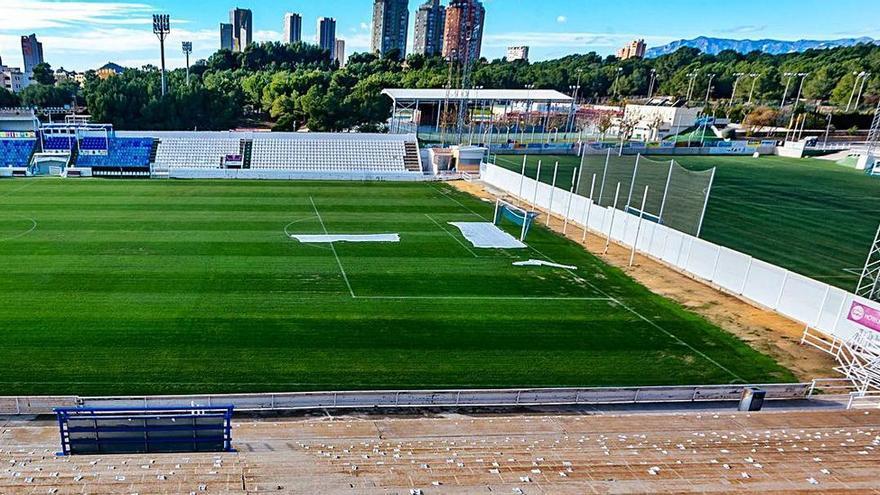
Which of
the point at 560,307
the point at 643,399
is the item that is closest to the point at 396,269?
the point at 560,307

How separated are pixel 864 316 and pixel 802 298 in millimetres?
2540

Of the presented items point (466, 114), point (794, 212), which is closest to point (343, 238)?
point (794, 212)

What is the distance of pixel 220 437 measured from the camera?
10.4 meters

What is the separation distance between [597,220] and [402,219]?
11.1m

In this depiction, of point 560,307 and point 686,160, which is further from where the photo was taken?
point 686,160

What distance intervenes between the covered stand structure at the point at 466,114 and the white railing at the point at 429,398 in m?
45.0

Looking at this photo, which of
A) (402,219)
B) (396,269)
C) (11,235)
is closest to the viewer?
(396,269)

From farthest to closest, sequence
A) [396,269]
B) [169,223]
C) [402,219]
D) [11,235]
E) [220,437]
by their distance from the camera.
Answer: [402,219] < [169,223] < [11,235] < [396,269] < [220,437]

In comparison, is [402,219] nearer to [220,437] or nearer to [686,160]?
[220,437]

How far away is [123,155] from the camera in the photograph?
148 ft

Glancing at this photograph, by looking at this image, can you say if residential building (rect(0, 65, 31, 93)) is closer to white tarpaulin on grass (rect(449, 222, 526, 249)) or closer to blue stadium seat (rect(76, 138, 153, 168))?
→ blue stadium seat (rect(76, 138, 153, 168))

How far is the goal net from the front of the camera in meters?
28.6

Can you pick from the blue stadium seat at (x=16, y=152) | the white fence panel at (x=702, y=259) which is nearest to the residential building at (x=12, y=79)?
the blue stadium seat at (x=16, y=152)

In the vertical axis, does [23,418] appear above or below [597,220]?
below
